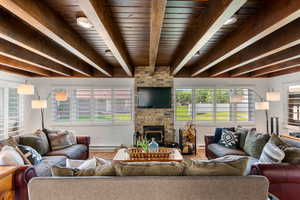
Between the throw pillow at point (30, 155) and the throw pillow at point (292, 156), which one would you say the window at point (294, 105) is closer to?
the throw pillow at point (292, 156)

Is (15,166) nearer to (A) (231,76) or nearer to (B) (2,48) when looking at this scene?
(B) (2,48)

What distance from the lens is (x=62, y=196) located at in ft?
5.81

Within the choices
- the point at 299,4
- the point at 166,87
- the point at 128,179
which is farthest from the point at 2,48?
the point at 166,87

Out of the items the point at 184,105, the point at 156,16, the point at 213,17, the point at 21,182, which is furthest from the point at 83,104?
the point at 213,17

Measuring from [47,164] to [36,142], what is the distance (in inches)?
31.0

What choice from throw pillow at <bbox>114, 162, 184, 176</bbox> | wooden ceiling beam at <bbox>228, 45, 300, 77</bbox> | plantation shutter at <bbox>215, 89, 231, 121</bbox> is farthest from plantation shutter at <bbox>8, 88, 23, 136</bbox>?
wooden ceiling beam at <bbox>228, 45, 300, 77</bbox>

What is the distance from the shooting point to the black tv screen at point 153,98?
5.80 m

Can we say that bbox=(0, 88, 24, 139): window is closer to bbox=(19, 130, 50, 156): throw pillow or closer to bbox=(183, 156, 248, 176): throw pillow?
bbox=(19, 130, 50, 156): throw pillow

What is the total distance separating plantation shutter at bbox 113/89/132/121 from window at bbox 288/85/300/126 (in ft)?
15.9

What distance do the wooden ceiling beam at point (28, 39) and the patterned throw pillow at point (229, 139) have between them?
3.82m

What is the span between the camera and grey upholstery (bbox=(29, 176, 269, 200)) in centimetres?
177

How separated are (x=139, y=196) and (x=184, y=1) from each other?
1.97 m

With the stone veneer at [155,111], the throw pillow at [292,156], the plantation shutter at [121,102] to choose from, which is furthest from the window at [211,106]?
the throw pillow at [292,156]

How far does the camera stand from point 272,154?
8.63ft
